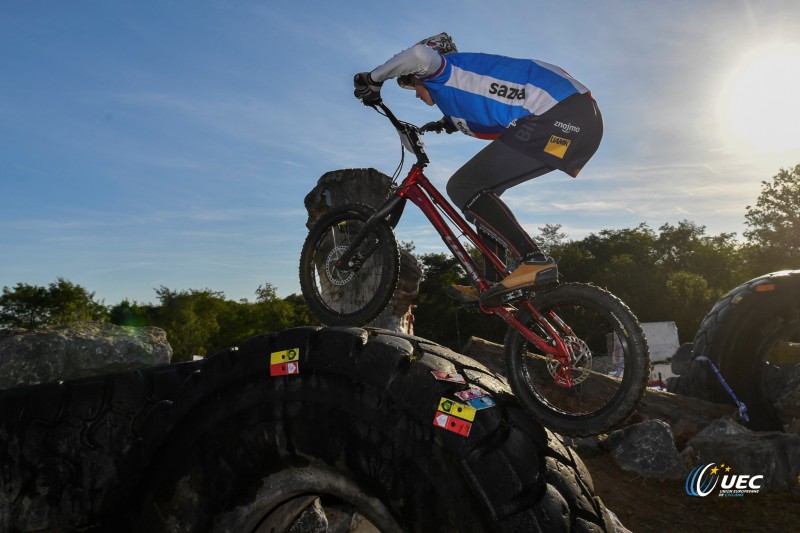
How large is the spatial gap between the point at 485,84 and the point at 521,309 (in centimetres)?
168

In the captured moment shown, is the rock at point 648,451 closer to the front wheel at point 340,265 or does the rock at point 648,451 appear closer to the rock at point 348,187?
the front wheel at point 340,265

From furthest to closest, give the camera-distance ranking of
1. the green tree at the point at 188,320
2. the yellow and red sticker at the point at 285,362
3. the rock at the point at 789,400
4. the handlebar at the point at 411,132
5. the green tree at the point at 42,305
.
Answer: the green tree at the point at 188,320 → the green tree at the point at 42,305 → the rock at the point at 789,400 → the handlebar at the point at 411,132 → the yellow and red sticker at the point at 285,362

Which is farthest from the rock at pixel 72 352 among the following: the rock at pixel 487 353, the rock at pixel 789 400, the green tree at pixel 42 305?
the green tree at pixel 42 305

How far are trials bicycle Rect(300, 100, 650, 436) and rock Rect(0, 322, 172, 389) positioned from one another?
1.48 m

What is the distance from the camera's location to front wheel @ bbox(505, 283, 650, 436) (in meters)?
3.56

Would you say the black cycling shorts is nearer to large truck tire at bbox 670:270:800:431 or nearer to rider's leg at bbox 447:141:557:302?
rider's leg at bbox 447:141:557:302

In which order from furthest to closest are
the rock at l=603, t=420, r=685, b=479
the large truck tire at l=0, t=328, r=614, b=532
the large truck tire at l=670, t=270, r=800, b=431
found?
the large truck tire at l=670, t=270, r=800, b=431, the rock at l=603, t=420, r=685, b=479, the large truck tire at l=0, t=328, r=614, b=532

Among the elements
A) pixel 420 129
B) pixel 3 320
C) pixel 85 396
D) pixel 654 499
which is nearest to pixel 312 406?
pixel 85 396

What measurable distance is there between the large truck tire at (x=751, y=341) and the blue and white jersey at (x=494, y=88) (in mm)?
6209

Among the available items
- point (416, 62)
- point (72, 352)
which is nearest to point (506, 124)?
point (416, 62)

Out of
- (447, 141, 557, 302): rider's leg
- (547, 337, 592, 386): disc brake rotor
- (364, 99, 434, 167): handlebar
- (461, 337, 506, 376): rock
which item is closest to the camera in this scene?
(547, 337, 592, 386): disc brake rotor

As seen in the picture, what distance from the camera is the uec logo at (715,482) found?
6.15 m

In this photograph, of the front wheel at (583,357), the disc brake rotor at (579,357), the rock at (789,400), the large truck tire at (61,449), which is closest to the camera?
the large truck tire at (61,449)

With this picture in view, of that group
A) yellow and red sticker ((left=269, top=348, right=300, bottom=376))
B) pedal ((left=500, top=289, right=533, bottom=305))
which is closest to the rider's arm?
pedal ((left=500, top=289, right=533, bottom=305))
